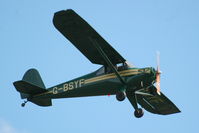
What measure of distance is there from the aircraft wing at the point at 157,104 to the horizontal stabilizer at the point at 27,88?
14.7 ft

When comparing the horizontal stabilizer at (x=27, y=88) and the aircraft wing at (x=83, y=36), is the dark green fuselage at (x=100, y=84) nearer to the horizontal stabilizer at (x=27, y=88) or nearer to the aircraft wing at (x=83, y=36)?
the horizontal stabilizer at (x=27, y=88)

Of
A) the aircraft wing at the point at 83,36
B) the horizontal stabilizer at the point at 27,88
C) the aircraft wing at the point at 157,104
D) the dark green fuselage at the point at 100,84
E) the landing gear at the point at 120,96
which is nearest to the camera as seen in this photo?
the aircraft wing at the point at 83,36

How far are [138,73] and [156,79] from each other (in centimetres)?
77

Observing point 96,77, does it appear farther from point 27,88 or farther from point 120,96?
point 27,88

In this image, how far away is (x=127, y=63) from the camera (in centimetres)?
2019

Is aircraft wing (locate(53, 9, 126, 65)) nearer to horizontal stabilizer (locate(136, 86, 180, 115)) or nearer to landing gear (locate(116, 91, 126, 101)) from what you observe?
landing gear (locate(116, 91, 126, 101))

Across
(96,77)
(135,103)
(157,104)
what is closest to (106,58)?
(96,77)

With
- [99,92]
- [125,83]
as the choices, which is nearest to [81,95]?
[99,92]

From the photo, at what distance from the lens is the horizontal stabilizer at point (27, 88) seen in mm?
20922

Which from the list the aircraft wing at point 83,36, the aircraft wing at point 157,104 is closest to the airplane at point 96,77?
the aircraft wing at point 83,36

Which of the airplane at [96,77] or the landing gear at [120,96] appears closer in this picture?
the airplane at [96,77]

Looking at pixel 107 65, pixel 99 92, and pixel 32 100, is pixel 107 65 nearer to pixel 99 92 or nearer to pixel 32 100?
pixel 99 92

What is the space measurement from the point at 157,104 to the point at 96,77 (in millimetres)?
4370

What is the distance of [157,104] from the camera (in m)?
23.5
